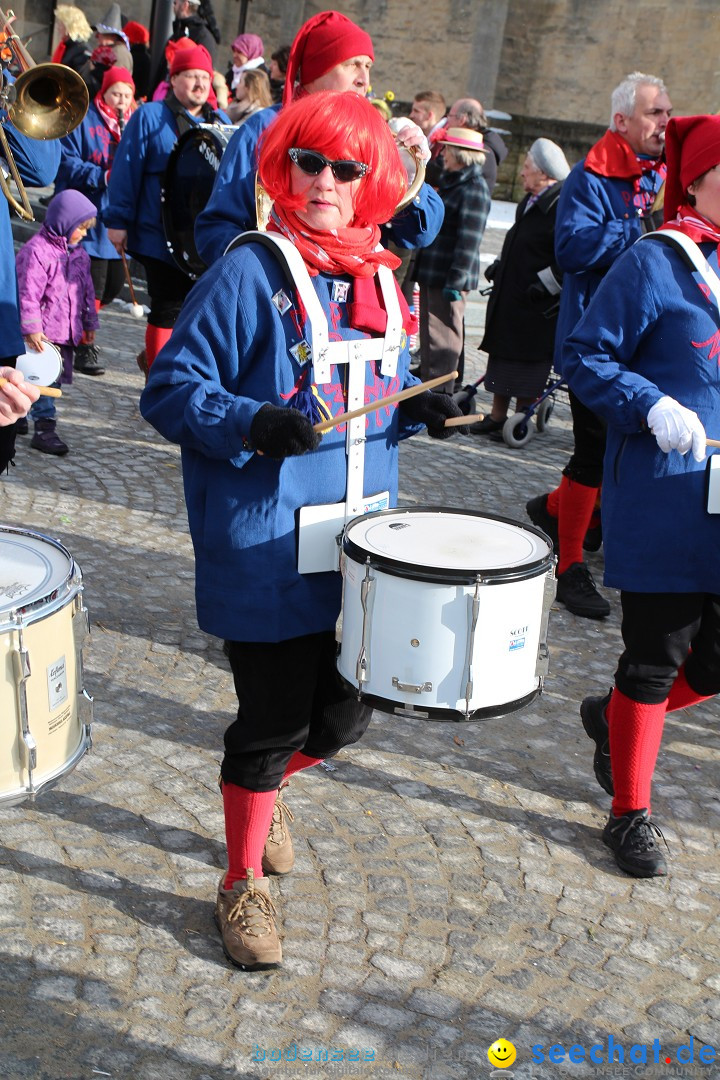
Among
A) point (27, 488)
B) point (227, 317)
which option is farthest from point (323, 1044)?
point (27, 488)

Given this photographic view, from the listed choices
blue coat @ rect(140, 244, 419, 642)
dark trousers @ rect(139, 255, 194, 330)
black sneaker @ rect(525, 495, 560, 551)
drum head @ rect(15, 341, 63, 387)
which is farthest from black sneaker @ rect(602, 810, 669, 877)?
dark trousers @ rect(139, 255, 194, 330)

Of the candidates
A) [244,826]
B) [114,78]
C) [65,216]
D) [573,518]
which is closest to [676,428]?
[244,826]

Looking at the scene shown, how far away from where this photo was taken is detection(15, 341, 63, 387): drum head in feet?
17.5

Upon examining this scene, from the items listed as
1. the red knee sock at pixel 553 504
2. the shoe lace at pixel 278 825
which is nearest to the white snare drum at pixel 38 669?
the shoe lace at pixel 278 825

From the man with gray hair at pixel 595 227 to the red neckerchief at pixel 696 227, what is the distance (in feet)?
5.98

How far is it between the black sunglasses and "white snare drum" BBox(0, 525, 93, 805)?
983mm

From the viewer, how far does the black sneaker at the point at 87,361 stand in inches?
323

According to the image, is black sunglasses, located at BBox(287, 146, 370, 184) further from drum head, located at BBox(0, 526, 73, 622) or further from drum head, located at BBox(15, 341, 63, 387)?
drum head, located at BBox(15, 341, 63, 387)

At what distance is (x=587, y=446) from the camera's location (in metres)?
5.25

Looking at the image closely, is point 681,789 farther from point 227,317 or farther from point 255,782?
point 227,317

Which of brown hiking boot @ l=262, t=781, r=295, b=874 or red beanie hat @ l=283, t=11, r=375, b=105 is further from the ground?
red beanie hat @ l=283, t=11, r=375, b=105

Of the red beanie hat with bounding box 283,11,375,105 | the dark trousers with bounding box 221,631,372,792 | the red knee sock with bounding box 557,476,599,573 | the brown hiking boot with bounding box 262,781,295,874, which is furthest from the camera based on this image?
the red knee sock with bounding box 557,476,599,573

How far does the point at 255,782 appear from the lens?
282 centimetres

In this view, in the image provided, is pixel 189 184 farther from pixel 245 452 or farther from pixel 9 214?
pixel 245 452
